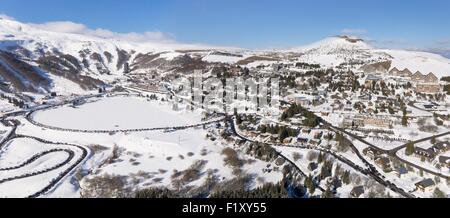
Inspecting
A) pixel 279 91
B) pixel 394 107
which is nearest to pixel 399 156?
pixel 394 107

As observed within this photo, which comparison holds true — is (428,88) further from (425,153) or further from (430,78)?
(425,153)

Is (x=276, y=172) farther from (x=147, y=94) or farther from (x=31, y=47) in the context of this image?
(x=31, y=47)

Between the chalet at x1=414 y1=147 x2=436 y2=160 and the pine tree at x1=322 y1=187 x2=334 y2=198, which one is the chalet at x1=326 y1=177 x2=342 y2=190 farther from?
the chalet at x1=414 y1=147 x2=436 y2=160

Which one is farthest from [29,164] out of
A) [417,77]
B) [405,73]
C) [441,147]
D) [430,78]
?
[405,73]

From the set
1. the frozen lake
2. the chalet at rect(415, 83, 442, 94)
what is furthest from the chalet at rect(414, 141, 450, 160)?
the chalet at rect(415, 83, 442, 94)

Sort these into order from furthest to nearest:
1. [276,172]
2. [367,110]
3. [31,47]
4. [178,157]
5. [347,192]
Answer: [31,47] < [367,110] < [178,157] < [276,172] < [347,192]

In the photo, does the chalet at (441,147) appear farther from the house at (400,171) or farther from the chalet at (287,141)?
the chalet at (287,141)
